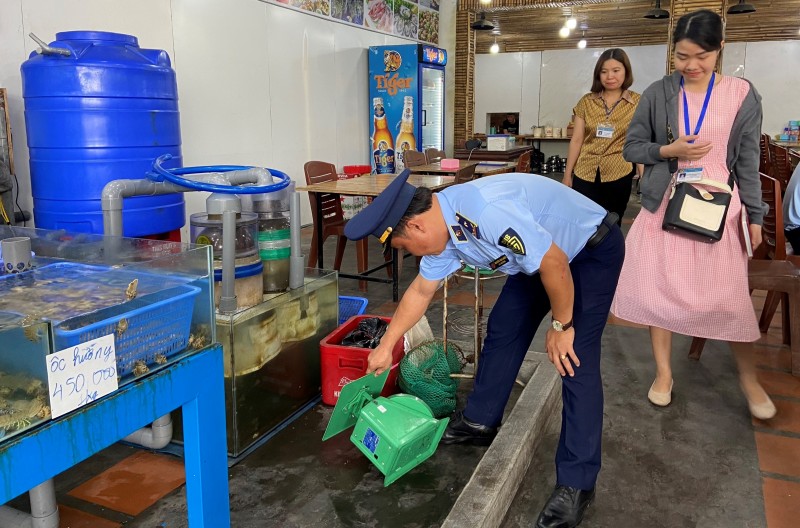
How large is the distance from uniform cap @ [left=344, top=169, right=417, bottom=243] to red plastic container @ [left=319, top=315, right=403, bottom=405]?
3.53 feet

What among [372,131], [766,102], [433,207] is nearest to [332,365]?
[433,207]

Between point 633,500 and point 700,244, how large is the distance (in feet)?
A: 3.79

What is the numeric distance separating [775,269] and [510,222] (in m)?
2.32

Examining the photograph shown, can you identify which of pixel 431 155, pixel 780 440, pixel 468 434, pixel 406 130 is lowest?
pixel 780 440

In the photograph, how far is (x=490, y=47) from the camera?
14805mm

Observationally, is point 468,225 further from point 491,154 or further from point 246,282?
point 491,154

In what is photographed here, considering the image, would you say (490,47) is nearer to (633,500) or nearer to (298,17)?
(298,17)

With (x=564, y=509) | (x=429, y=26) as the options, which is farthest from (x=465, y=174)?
(x=429, y=26)

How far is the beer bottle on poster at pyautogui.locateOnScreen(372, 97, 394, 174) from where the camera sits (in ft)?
30.1

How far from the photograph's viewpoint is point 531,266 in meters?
1.68

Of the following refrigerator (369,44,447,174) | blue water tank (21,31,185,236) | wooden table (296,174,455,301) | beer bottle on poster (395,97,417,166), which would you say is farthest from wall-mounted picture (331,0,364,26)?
blue water tank (21,31,185,236)

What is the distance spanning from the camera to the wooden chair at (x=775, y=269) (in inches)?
127

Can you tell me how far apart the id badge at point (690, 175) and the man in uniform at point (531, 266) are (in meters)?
0.84

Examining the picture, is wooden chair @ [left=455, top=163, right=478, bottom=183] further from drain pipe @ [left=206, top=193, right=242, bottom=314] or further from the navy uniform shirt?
the navy uniform shirt
